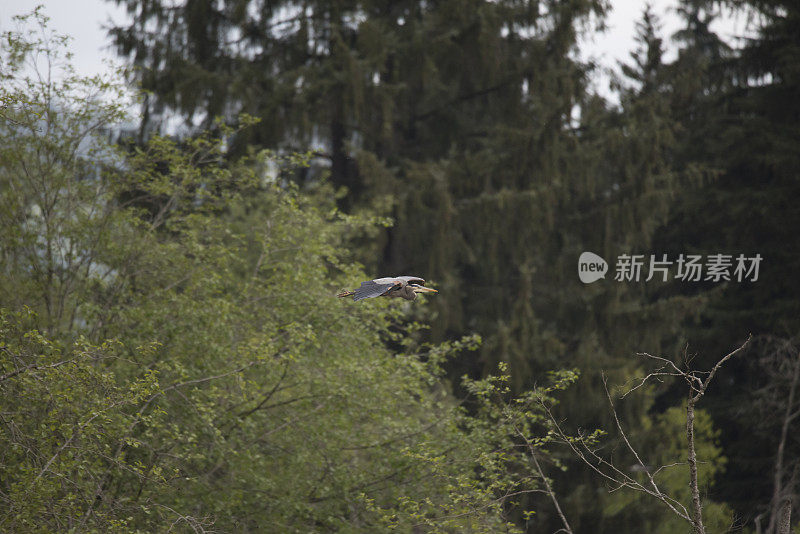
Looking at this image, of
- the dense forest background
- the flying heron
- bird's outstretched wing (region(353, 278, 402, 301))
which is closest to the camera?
bird's outstretched wing (region(353, 278, 402, 301))

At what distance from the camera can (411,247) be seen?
14.4 meters

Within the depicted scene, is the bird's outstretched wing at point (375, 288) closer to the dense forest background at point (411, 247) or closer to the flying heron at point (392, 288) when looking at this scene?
the flying heron at point (392, 288)

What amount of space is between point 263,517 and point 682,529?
8.23m

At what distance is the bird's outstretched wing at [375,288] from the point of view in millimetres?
5527

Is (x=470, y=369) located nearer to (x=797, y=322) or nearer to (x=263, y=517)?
(x=797, y=322)

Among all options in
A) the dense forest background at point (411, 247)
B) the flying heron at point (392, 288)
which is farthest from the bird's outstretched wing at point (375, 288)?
the dense forest background at point (411, 247)

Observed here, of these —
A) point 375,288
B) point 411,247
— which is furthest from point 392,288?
point 411,247

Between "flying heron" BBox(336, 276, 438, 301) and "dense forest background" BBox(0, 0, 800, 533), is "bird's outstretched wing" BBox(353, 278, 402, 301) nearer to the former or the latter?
"flying heron" BBox(336, 276, 438, 301)

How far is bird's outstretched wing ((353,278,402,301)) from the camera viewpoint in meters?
5.53

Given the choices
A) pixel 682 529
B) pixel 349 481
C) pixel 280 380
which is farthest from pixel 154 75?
pixel 682 529

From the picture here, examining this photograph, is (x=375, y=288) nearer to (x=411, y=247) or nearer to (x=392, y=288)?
(x=392, y=288)

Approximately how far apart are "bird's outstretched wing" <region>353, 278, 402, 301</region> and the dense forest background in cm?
296

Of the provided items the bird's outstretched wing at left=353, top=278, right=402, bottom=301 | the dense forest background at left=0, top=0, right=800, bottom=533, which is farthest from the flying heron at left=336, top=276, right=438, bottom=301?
the dense forest background at left=0, top=0, right=800, bottom=533

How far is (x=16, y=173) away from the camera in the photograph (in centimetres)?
962
